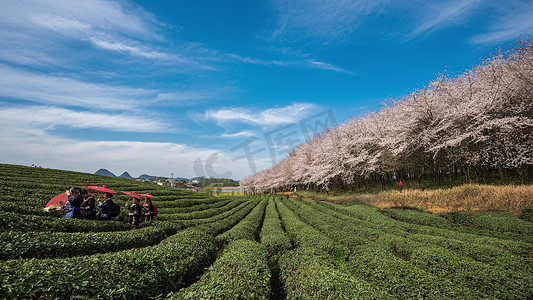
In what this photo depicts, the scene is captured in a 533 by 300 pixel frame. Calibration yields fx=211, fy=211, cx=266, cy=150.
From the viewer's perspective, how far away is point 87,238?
26.0ft

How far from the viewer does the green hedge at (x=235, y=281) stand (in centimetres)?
468

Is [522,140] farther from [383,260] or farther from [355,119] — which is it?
[383,260]

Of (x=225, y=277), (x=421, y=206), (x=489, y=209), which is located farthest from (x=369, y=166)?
(x=225, y=277)

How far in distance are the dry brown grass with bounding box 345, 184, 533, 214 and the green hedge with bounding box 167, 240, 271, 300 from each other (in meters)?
15.8

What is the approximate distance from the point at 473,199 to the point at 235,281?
61.2ft

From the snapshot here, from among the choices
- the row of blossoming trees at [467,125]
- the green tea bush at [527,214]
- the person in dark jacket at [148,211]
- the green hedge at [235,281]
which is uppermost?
the row of blossoming trees at [467,125]

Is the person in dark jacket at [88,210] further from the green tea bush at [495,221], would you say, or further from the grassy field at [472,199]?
the grassy field at [472,199]

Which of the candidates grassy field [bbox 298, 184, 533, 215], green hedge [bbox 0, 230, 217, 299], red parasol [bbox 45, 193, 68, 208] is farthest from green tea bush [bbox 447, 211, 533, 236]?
red parasol [bbox 45, 193, 68, 208]

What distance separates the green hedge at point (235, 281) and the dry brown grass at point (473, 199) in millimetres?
15808

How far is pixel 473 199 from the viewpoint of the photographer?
15.3 meters

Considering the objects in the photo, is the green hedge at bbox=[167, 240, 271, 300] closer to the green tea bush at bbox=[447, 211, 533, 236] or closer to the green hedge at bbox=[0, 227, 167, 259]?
the green hedge at bbox=[0, 227, 167, 259]

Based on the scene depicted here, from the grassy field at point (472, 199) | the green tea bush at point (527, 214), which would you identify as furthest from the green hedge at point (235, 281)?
the grassy field at point (472, 199)

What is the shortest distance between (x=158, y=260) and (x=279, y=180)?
64393 mm

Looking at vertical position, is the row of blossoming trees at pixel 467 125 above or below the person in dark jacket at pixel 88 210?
above
